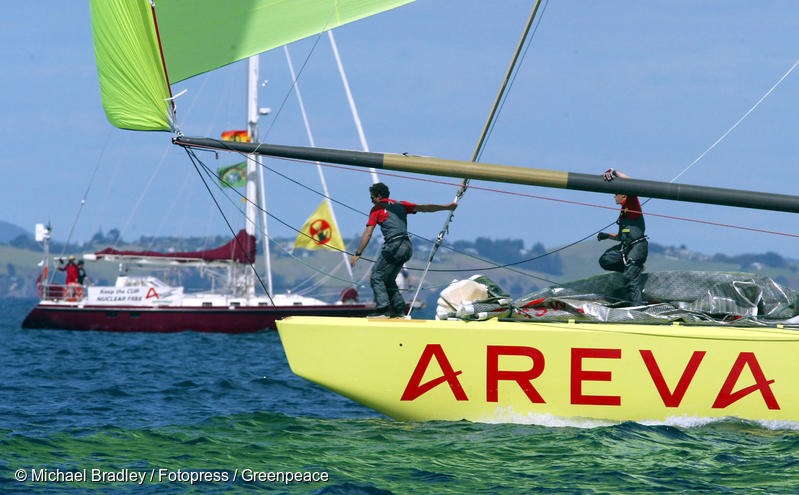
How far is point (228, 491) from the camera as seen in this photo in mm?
6562

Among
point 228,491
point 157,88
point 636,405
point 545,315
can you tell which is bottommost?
point 228,491

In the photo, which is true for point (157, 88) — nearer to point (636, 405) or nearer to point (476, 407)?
point (476, 407)

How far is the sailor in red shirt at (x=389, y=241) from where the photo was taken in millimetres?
9000

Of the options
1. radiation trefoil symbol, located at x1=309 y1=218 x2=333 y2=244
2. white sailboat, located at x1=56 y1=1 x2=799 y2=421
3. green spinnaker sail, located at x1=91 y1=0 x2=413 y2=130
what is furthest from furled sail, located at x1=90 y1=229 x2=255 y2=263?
white sailboat, located at x1=56 y1=1 x2=799 y2=421

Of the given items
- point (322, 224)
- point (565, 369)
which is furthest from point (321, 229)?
point (565, 369)

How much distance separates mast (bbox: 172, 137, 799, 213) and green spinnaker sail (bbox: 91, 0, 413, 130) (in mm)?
1245

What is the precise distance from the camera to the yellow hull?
815 centimetres

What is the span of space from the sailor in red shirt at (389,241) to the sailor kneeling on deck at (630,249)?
156cm

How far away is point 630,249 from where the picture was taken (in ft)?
29.5

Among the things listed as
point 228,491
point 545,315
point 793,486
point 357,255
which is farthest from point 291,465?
point 793,486

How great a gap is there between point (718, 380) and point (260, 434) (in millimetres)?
3912

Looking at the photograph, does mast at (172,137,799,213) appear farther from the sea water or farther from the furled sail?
the furled sail

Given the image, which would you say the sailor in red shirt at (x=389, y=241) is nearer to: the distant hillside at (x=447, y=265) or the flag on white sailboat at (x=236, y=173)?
the distant hillside at (x=447, y=265)

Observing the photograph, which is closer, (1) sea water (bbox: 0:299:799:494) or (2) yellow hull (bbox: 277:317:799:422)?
(1) sea water (bbox: 0:299:799:494)
